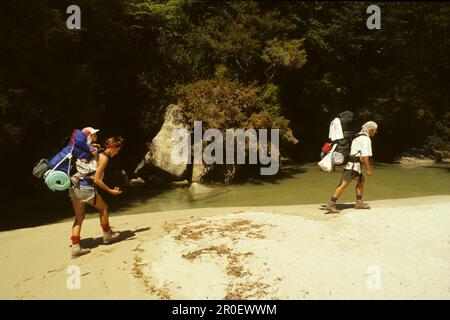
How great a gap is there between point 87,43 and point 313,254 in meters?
13.7

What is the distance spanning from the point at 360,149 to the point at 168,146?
31.7ft

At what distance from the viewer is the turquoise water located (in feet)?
40.0

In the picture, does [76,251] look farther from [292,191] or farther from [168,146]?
[168,146]

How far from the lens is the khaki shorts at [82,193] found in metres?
5.98

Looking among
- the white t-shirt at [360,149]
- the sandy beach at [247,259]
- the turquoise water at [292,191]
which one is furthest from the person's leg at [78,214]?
the white t-shirt at [360,149]

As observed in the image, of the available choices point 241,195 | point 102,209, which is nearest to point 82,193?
point 102,209

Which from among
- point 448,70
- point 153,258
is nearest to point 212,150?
point 153,258

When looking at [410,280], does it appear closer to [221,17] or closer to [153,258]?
[153,258]

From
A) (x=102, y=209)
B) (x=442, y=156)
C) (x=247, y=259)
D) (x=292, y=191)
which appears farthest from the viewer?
A: (x=442, y=156)

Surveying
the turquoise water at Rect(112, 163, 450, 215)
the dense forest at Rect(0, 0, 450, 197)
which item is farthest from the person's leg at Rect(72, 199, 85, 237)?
the dense forest at Rect(0, 0, 450, 197)

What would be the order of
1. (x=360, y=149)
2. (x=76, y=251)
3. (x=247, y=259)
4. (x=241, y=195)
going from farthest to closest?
(x=241, y=195) → (x=360, y=149) → (x=76, y=251) → (x=247, y=259)

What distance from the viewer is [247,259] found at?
554cm

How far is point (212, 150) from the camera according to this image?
52.7ft

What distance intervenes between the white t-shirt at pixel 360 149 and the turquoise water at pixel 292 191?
146 inches
